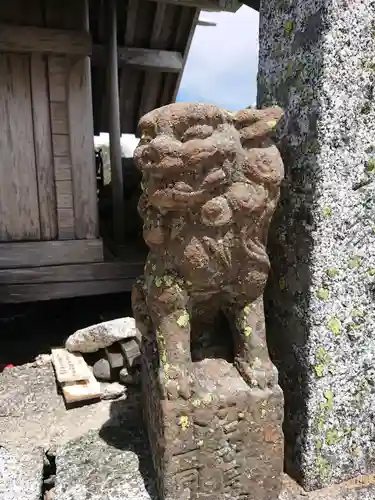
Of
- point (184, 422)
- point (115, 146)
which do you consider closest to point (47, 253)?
point (115, 146)

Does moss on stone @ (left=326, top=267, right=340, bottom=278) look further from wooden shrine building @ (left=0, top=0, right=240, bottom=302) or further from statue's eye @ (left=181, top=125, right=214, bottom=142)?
wooden shrine building @ (left=0, top=0, right=240, bottom=302)

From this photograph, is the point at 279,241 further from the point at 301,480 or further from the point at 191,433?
the point at 301,480

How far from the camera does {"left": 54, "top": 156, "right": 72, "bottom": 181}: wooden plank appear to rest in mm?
3566

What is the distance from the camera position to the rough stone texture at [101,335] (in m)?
3.15

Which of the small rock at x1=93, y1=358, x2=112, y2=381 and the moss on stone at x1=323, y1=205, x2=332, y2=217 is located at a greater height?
the moss on stone at x1=323, y1=205, x2=332, y2=217

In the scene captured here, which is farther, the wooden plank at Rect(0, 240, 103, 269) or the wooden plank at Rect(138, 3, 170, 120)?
the wooden plank at Rect(138, 3, 170, 120)

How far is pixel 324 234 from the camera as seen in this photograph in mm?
1695

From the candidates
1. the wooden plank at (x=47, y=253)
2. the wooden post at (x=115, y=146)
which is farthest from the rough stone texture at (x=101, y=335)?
the wooden post at (x=115, y=146)

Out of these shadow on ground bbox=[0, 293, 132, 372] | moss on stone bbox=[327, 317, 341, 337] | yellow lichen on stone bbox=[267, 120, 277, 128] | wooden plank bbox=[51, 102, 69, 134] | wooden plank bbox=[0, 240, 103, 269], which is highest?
wooden plank bbox=[51, 102, 69, 134]

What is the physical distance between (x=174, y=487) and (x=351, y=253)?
42.8 inches

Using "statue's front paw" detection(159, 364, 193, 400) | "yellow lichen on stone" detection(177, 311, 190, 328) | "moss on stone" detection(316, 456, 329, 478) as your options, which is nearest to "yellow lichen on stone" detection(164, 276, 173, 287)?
"yellow lichen on stone" detection(177, 311, 190, 328)

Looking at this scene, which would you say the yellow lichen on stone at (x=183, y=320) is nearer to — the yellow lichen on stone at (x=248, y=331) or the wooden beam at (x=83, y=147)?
the yellow lichen on stone at (x=248, y=331)

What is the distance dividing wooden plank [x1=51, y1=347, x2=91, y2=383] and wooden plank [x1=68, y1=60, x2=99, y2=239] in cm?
95

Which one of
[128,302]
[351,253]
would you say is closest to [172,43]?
[128,302]
